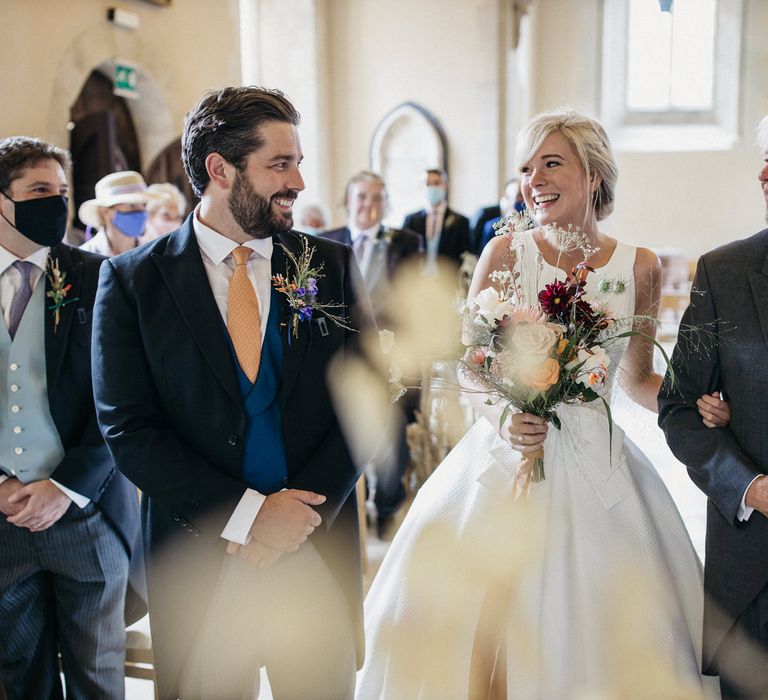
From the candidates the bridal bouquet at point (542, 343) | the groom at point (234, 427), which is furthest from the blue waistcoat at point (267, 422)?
the bridal bouquet at point (542, 343)

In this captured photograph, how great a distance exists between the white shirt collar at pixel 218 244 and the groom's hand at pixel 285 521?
59 cm

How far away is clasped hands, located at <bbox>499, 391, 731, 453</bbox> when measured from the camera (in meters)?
2.22

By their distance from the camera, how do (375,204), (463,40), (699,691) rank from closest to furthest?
1. (699,691)
2. (375,204)
3. (463,40)

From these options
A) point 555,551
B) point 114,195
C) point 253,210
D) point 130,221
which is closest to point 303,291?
point 253,210

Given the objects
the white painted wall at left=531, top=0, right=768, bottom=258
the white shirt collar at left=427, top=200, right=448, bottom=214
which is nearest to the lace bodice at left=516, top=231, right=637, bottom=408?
the white shirt collar at left=427, top=200, right=448, bottom=214

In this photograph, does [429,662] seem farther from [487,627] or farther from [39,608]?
[39,608]

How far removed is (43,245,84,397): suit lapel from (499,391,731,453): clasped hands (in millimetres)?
1267

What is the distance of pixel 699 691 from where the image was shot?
Result: 238cm

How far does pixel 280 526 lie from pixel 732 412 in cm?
115

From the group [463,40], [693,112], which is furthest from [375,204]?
[693,112]

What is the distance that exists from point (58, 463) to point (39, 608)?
434 millimetres

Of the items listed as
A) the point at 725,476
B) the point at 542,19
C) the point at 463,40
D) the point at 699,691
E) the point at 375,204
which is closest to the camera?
the point at 725,476

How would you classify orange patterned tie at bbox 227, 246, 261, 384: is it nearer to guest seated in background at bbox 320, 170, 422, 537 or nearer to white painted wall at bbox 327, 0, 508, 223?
guest seated in background at bbox 320, 170, 422, 537

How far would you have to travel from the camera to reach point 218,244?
7.16ft
